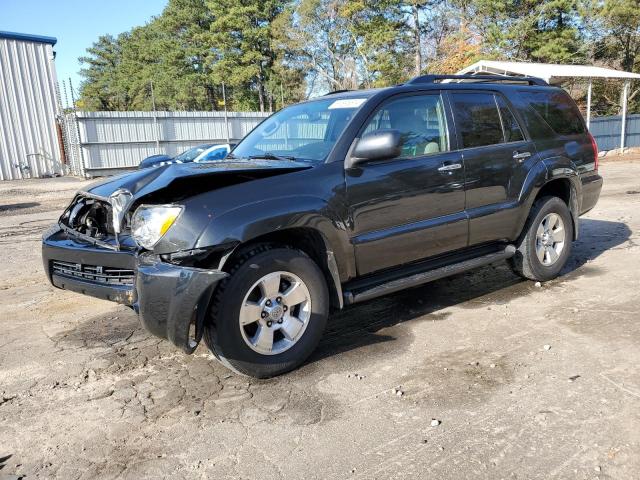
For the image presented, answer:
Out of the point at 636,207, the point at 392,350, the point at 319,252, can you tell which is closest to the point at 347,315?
the point at 392,350

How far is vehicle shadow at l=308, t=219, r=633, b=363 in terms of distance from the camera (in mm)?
4074

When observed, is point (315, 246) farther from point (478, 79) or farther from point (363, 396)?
point (478, 79)

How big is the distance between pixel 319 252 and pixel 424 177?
1070 millimetres

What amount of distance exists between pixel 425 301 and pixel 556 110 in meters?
2.41

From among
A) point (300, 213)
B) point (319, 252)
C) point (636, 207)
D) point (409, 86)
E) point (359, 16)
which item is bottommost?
point (636, 207)

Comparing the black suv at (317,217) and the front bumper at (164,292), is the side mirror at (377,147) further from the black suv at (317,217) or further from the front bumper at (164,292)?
the front bumper at (164,292)

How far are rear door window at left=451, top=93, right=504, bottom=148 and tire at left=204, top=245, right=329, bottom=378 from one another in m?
1.91

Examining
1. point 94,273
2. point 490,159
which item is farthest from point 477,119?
point 94,273

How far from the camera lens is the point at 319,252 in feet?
12.0

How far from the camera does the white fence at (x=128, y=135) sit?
2119 cm

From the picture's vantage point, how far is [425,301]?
493 centimetres

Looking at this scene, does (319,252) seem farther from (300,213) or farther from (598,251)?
(598,251)

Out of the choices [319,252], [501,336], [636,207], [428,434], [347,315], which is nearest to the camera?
[428,434]

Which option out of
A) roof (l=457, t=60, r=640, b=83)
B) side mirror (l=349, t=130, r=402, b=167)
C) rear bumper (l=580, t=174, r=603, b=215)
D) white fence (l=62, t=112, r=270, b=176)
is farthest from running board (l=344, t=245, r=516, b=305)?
white fence (l=62, t=112, r=270, b=176)
